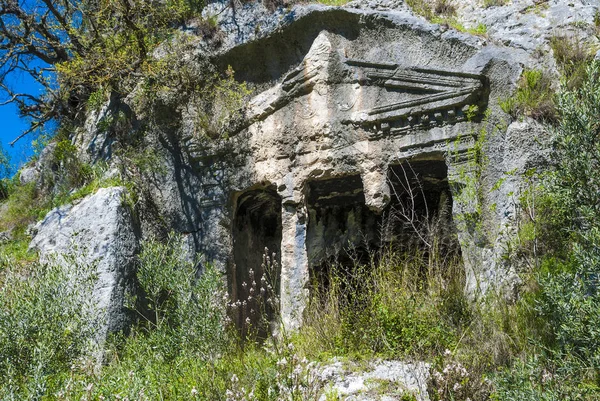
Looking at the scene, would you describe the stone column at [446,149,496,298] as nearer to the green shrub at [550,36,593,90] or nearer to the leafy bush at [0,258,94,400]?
the green shrub at [550,36,593,90]

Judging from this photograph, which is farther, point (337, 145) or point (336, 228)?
point (336, 228)

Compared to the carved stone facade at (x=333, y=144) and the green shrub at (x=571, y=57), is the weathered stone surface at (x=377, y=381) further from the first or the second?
the green shrub at (x=571, y=57)

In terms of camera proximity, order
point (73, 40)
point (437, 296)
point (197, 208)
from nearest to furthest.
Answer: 1. point (437, 296)
2. point (197, 208)
3. point (73, 40)

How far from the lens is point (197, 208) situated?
9742mm

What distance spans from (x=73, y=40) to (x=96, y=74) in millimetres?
853

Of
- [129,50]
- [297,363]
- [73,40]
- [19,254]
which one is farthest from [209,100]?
[297,363]

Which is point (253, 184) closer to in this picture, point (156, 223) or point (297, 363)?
point (156, 223)

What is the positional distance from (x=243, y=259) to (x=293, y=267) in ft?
4.78

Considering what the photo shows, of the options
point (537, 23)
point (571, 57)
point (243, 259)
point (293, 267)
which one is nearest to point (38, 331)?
point (293, 267)

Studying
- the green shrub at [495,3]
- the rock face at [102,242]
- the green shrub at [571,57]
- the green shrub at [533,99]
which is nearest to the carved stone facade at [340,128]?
the green shrub at [533,99]

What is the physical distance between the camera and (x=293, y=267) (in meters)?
8.79

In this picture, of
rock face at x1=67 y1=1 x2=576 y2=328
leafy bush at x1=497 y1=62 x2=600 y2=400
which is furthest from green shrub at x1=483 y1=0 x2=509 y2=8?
leafy bush at x1=497 y1=62 x2=600 y2=400

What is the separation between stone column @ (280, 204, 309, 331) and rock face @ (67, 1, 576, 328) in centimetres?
2

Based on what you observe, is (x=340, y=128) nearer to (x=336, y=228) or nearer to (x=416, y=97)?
(x=416, y=97)
